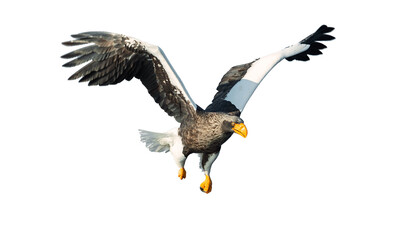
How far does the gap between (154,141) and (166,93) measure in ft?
2.93

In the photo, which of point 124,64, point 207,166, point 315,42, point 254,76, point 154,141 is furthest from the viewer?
point 315,42

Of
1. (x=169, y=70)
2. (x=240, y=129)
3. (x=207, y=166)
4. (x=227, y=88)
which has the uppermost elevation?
(x=169, y=70)

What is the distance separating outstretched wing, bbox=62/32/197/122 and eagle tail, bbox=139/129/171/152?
2.48 ft

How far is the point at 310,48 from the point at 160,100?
278cm

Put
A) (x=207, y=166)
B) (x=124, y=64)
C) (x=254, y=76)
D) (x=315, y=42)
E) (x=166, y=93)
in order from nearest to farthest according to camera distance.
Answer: (x=124, y=64), (x=166, y=93), (x=207, y=166), (x=254, y=76), (x=315, y=42)

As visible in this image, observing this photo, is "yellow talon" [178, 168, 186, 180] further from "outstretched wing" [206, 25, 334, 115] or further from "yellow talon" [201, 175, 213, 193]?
"outstretched wing" [206, 25, 334, 115]

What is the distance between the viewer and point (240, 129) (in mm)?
8086

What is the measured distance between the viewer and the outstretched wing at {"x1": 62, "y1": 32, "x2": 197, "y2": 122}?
8.17 metres

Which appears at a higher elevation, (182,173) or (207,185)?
(182,173)

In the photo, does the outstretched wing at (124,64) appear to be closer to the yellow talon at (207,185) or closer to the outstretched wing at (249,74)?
the outstretched wing at (249,74)

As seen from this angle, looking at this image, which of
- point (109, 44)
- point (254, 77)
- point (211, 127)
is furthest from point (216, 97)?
point (109, 44)

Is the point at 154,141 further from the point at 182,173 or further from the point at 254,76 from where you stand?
the point at 254,76

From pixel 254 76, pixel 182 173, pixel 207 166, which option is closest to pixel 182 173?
pixel 182 173

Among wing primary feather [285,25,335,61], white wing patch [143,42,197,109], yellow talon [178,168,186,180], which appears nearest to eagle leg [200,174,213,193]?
yellow talon [178,168,186,180]
